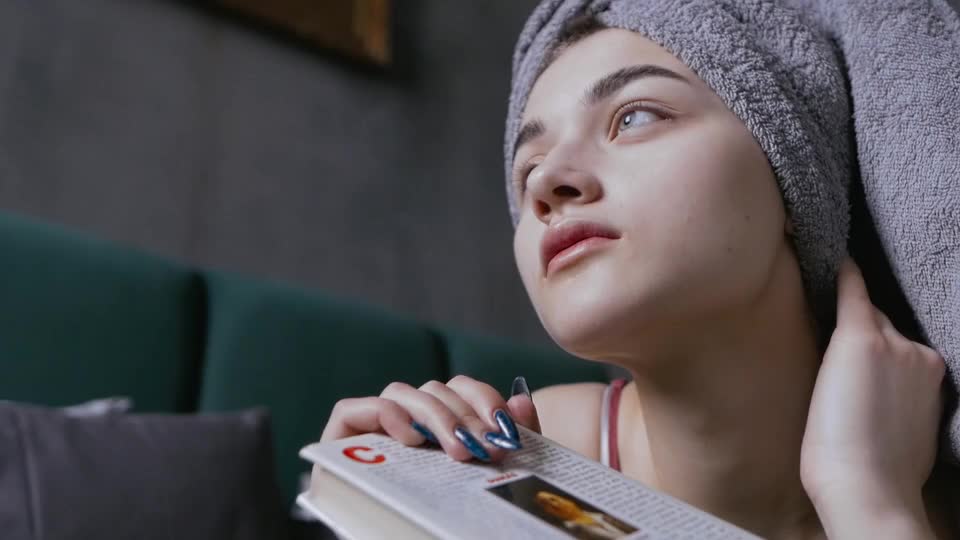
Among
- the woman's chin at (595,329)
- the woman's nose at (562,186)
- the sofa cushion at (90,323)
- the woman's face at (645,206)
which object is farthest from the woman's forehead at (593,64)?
the sofa cushion at (90,323)

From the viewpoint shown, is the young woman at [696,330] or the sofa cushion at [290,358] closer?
the young woman at [696,330]

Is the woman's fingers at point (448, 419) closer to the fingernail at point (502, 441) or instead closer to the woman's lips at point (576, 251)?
the fingernail at point (502, 441)

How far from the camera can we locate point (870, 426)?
1.84 feet

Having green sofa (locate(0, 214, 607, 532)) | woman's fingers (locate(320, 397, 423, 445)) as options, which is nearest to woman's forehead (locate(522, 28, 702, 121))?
woman's fingers (locate(320, 397, 423, 445))

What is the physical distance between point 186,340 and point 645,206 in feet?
3.01

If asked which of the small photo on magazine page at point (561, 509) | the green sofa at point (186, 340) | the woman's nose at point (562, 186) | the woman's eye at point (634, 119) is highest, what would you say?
the woman's eye at point (634, 119)

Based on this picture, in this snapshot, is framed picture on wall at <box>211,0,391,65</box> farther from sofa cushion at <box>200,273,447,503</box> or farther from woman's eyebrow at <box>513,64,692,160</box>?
woman's eyebrow at <box>513,64,692,160</box>

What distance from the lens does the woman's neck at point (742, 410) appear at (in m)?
0.60

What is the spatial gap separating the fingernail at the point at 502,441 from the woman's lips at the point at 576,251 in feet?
0.48

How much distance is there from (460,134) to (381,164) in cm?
26

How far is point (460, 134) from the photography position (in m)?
1.93

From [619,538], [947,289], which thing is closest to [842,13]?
[947,289]

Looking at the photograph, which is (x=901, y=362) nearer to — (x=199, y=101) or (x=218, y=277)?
(x=218, y=277)

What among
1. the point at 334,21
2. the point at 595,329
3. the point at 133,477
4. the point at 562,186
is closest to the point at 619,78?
the point at 562,186
